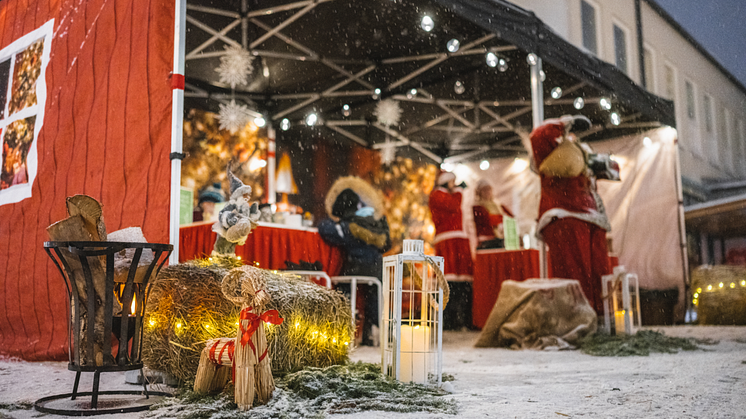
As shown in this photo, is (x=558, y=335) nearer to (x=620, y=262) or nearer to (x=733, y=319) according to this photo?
(x=733, y=319)

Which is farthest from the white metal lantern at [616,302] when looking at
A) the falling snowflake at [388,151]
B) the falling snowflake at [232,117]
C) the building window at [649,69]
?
the falling snowflake at [388,151]

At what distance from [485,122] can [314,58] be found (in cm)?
369

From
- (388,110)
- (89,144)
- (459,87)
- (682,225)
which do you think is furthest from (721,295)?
(89,144)

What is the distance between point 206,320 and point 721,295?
731cm

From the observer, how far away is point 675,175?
8.38 meters

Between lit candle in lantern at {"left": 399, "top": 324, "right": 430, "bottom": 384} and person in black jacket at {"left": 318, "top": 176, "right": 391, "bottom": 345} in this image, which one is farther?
person in black jacket at {"left": 318, "top": 176, "right": 391, "bottom": 345}

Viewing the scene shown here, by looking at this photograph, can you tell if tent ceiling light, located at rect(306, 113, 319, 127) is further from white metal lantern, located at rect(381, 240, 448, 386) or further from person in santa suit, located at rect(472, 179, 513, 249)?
white metal lantern, located at rect(381, 240, 448, 386)

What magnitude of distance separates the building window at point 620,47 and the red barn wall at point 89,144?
24.4 ft

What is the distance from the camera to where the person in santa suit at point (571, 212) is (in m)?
4.86

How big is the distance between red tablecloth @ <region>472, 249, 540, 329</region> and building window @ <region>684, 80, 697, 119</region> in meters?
4.62

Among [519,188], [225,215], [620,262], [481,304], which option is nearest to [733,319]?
[620,262]

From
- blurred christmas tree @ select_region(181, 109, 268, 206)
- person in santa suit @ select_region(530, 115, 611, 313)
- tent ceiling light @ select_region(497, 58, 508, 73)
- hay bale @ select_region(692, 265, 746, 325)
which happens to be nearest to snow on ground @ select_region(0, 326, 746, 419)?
person in santa suit @ select_region(530, 115, 611, 313)

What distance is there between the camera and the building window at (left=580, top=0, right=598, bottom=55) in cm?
768

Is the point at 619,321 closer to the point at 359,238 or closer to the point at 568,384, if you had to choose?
the point at 359,238
